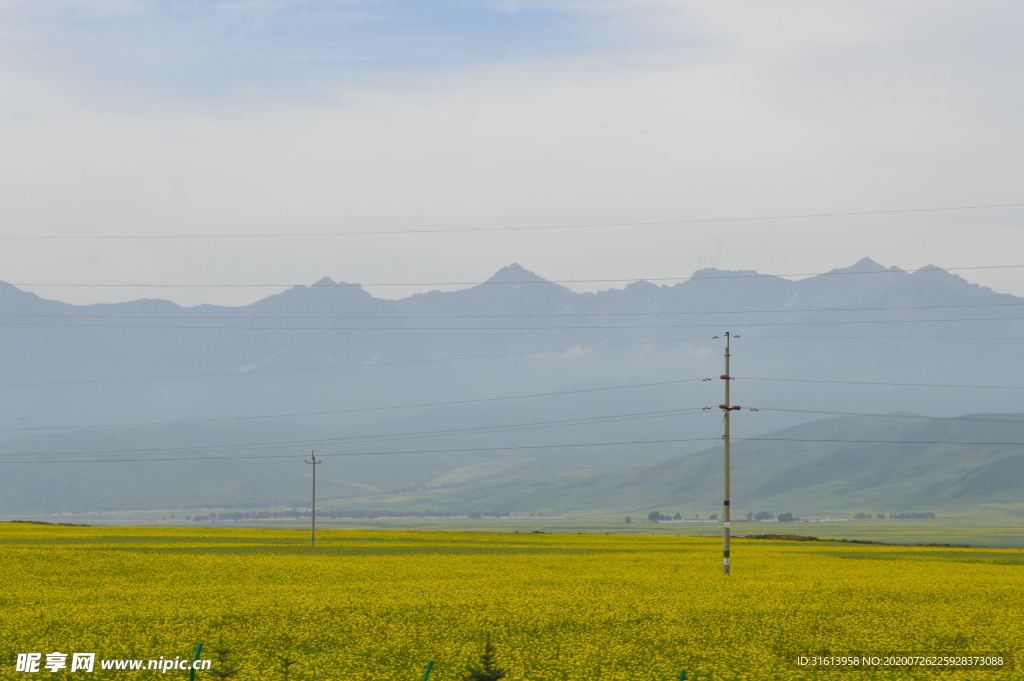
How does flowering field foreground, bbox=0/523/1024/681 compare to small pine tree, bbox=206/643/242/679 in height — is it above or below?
below

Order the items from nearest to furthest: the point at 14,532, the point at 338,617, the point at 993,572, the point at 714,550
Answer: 1. the point at 338,617
2. the point at 993,572
3. the point at 714,550
4. the point at 14,532

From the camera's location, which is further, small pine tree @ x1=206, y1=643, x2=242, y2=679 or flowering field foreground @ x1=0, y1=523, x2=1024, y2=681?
flowering field foreground @ x1=0, y1=523, x2=1024, y2=681

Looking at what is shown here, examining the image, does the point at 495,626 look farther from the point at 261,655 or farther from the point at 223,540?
the point at 223,540

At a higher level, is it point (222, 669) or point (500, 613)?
point (222, 669)

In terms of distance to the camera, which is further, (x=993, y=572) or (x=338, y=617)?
(x=993, y=572)

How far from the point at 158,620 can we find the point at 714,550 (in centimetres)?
7697

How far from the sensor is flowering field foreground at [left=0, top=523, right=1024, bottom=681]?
35.0 m

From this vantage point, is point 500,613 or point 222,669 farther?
point 500,613

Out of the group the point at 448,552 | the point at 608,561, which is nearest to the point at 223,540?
the point at 448,552

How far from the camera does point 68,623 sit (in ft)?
136

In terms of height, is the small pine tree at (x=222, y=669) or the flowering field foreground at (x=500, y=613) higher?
the small pine tree at (x=222, y=669)

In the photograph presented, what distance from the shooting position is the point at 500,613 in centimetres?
4694

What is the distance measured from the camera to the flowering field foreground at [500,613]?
35.0 m

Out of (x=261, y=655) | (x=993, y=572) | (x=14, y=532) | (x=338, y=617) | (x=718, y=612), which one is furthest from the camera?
(x=14, y=532)
